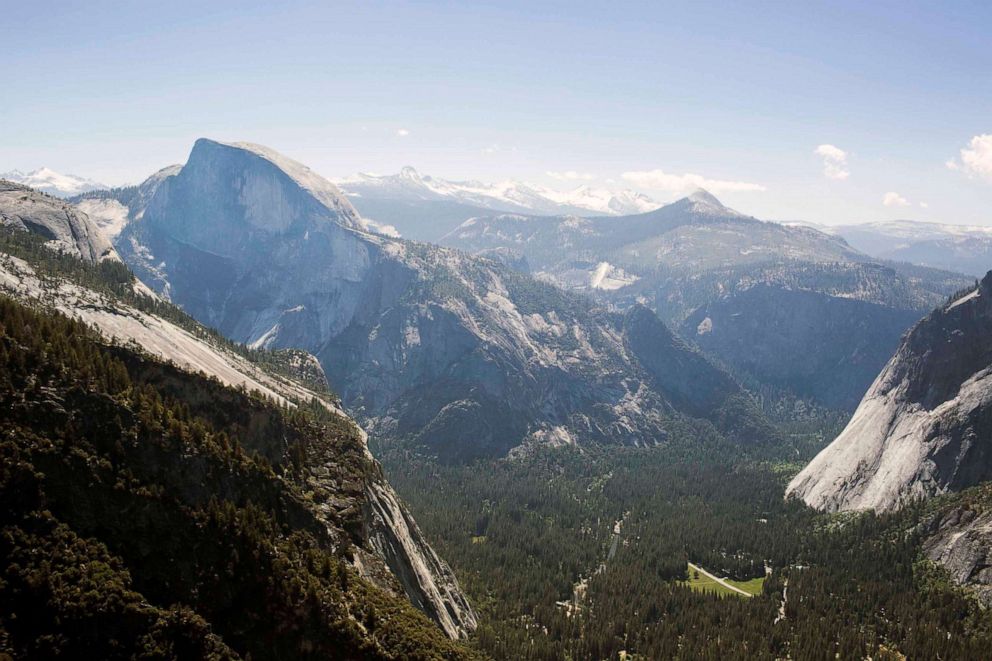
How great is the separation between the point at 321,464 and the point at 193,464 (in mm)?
25371

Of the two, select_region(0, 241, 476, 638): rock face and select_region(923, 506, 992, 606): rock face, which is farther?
select_region(923, 506, 992, 606): rock face

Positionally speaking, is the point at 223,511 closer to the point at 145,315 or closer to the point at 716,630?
the point at 145,315

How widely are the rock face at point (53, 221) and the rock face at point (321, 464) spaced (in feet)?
105

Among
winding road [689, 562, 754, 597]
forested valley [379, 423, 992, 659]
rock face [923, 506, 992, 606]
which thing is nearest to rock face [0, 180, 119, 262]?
forested valley [379, 423, 992, 659]

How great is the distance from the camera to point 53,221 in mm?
180875

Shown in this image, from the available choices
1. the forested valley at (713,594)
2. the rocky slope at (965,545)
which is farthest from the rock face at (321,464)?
the rocky slope at (965,545)

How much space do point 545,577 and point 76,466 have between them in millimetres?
124526

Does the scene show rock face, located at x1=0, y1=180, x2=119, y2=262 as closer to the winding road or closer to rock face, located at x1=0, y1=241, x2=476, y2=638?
rock face, located at x1=0, y1=241, x2=476, y2=638

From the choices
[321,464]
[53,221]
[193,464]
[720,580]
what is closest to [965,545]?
[720,580]

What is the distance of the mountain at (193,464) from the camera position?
47219 mm

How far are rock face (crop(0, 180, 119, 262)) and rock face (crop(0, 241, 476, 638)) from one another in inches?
1259

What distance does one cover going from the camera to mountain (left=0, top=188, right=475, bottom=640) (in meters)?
47.2

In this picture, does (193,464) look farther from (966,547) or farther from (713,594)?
(966,547)

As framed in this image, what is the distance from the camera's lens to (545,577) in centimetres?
15388
